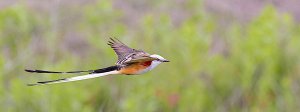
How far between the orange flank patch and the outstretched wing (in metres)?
0.03

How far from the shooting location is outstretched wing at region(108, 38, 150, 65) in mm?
2848

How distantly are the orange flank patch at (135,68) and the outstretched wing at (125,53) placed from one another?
1.1 inches

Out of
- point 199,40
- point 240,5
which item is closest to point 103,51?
point 199,40

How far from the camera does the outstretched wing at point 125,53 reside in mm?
2848

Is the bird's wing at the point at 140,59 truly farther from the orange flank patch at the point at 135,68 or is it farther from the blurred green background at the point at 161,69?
the blurred green background at the point at 161,69

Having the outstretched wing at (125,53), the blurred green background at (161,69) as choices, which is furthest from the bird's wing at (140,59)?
the blurred green background at (161,69)

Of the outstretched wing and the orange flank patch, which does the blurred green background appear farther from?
the orange flank patch

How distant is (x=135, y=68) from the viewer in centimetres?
274

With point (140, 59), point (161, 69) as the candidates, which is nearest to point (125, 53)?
point (140, 59)

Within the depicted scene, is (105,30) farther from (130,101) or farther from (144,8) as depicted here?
(144,8)

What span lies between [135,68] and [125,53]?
377mm

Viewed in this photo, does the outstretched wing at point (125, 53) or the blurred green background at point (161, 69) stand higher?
the outstretched wing at point (125, 53)

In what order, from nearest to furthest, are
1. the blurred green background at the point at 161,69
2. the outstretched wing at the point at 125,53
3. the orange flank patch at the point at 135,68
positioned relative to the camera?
the orange flank patch at the point at 135,68, the outstretched wing at the point at 125,53, the blurred green background at the point at 161,69

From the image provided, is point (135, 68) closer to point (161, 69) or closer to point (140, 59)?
point (140, 59)
